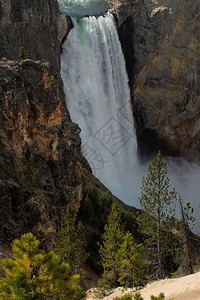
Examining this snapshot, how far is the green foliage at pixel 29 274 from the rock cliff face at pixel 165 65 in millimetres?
41189

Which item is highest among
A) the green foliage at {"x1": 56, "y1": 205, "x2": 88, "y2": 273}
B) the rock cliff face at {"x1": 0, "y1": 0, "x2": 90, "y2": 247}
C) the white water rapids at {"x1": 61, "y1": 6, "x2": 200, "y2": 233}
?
the white water rapids at {"x1": 61, "y1": 6, "x2": 200, "y2": 233}

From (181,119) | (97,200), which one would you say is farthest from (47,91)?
(181,119)

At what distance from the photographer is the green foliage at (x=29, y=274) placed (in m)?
8.00

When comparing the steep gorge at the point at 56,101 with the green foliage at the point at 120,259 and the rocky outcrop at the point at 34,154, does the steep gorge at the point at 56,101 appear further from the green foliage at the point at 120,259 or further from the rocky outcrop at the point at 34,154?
the green foliage at the point at 120,259

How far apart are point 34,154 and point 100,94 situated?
87.5 feet

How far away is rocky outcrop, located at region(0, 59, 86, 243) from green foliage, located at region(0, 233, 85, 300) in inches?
270

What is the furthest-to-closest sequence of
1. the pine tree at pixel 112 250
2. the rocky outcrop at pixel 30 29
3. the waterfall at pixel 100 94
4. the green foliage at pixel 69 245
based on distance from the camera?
the waterfall at pixel 100 94
the rocky outcrop at pixel 30 29
the green foliage at pixel 69 245
the pine tree at pixel 112 250

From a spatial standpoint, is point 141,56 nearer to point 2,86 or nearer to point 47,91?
point 47,91

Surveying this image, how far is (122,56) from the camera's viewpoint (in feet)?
152

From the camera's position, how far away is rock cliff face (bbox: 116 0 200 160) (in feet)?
152

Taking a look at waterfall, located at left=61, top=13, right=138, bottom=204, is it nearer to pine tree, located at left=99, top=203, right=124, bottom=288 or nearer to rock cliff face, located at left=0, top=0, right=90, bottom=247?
rock cliff face, located at left=0, top=0, right=90, bottom=247

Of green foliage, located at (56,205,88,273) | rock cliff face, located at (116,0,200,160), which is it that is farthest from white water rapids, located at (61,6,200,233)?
green foliage, located at (56,205,88,273)

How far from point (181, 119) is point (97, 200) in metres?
22.1

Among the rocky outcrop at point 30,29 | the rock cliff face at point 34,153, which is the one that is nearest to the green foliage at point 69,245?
the rock cliff face at point 34,153
